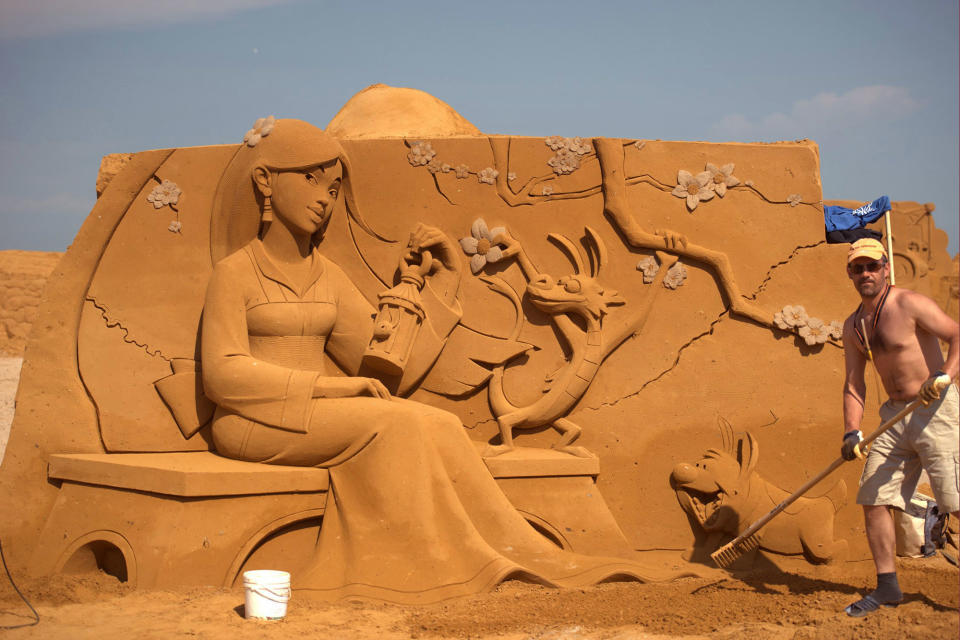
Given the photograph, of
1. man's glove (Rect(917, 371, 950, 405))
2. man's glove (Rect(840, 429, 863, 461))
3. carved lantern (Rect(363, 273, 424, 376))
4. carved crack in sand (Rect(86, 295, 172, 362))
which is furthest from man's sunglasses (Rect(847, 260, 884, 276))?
carved crack in sand (Rect(86, 295, 172, 362))

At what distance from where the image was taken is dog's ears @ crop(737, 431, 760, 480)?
5355 millimetres

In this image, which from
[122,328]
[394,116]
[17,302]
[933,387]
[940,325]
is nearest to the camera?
[933,387]

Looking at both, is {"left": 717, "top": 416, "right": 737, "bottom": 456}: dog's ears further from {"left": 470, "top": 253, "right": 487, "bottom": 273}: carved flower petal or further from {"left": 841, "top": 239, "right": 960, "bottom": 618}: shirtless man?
{"left": 470, "top": 253, "right": 487, "bottom": 273}: carved flower petal

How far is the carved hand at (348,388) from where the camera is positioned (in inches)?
192

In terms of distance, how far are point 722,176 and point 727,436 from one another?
1.52 m

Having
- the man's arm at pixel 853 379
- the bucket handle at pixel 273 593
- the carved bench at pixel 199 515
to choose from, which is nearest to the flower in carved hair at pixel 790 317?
the man's arm at pixel 853 379

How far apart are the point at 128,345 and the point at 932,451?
4081mm

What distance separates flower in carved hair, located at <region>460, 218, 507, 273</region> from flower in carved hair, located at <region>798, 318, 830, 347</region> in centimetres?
182

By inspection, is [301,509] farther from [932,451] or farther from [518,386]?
[932,451]

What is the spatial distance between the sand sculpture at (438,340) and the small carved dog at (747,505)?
0.06m

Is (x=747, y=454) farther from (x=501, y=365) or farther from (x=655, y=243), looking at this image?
(x=501, y=365)

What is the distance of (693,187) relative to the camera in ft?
18.6

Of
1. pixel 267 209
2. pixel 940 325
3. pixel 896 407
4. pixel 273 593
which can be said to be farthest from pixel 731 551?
pixel 267 209

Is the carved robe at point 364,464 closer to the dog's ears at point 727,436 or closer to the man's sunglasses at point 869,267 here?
the dog's ears at point 727,436
